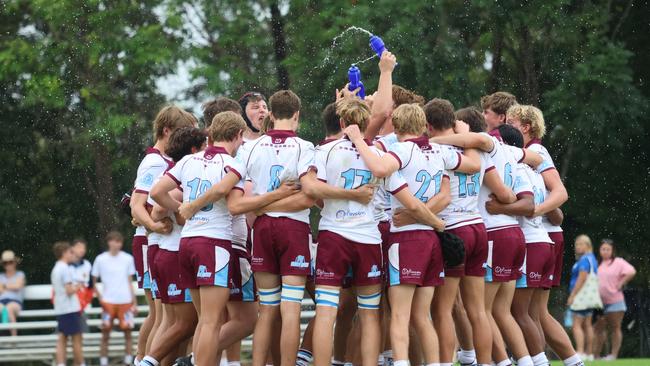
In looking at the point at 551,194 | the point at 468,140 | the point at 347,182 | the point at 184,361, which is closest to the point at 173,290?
the point at 184,361

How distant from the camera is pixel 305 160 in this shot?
10.0 m

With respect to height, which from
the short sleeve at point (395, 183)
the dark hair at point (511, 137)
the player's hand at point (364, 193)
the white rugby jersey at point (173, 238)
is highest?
the dark hair at point (511, 137)

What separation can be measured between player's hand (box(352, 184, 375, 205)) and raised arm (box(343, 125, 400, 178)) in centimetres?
15

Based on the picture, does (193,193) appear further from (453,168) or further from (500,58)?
(500,58)

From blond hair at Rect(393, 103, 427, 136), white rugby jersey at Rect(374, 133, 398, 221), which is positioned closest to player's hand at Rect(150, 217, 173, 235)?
white rugby jersey at Rect(374, 133, 398, 221)

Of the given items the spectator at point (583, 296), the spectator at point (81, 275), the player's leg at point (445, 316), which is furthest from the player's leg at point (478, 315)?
the spectator at point (583, 296)

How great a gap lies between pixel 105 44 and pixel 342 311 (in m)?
16.6

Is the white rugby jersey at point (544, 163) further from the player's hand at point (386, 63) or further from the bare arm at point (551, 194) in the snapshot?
the player's hand at point (386, 63)

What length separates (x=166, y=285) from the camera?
35.0 ft

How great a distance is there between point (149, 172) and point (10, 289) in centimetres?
1008

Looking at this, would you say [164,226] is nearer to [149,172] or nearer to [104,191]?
[149,172]

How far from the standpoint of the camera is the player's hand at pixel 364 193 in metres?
9.92

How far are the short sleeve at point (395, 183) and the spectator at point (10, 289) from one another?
38.2ft

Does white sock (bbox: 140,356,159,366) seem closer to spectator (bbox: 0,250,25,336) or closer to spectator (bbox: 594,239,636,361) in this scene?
spectator (bbox: 0,250,25,336)
